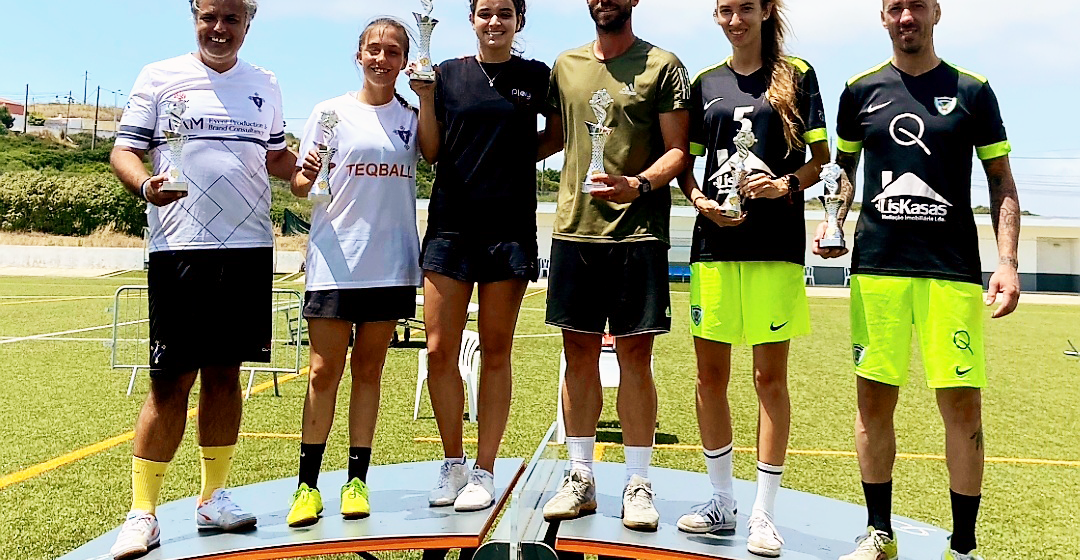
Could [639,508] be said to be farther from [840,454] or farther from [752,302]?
[840,454]

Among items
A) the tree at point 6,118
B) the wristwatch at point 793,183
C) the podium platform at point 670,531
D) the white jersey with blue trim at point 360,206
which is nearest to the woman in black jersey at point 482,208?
the white jersey with blue trim at point 360,206

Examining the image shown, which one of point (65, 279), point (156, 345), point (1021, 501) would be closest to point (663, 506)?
point (156, 345)

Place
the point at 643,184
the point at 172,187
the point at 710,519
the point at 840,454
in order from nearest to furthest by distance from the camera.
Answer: the point at 172,187 < the point at 643,184 < the point at 710,519 < the point at 840,454

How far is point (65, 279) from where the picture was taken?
33.2 m

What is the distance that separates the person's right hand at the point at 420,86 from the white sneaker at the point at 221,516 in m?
1.75

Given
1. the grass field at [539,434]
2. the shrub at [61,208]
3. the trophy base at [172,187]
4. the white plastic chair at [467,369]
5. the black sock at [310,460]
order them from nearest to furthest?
1. the trophy base at [172,187]
2. the black sock at [310,460]
3. the grass field at [539,434]
4. the white plastic chair at [467,369]
5. the shrub at [61,208]

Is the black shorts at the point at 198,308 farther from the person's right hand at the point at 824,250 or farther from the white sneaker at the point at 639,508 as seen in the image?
the person's right hand at the point at 824,250

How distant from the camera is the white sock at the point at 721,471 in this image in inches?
140

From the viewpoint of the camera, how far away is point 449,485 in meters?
3.77

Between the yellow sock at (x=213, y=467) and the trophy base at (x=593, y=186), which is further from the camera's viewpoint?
the yellow sock at (x=213, y=467)

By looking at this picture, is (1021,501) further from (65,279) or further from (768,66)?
(65,279)

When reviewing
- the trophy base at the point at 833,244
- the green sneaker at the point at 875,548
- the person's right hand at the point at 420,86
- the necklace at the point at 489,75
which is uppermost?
the necklace at the point at 489,75

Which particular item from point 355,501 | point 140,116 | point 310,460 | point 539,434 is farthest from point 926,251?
point 539,434

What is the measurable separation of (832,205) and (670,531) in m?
1.38
